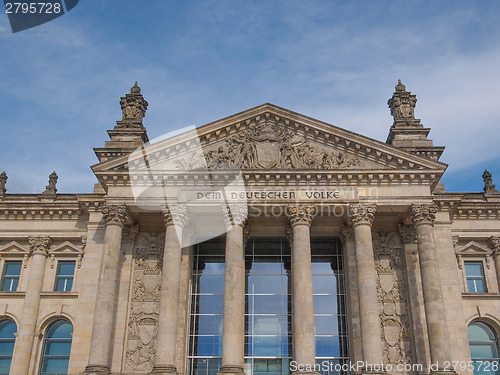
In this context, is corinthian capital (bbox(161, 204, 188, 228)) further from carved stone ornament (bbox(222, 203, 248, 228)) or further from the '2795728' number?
the '2795728' number

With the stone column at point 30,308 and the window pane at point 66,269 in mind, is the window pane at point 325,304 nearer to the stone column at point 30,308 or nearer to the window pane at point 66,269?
the window pane at point 66,269

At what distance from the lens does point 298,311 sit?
27.0 metres

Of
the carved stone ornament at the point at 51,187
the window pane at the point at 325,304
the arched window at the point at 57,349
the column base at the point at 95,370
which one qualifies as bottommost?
the column base at the point at 95,370

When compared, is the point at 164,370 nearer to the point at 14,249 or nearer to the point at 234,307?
the point at 234,307

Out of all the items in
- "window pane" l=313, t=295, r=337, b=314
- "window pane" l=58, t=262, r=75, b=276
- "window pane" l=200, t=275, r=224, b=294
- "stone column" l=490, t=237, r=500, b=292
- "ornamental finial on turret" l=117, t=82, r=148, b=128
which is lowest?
"window pane" l=313, t=295, r=337, b=314

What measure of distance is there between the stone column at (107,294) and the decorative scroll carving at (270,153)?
4312 mm

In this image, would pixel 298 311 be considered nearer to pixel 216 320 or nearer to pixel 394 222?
pixel 216 320

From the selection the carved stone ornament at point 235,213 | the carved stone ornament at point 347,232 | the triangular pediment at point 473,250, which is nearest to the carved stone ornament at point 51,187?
the carved stone ornament at point 235,213

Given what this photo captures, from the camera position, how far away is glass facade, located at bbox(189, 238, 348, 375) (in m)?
29.6

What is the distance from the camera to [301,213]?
28.9 metres

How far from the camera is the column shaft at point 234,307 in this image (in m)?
26.2

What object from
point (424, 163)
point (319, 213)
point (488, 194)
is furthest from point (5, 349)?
point (488, 194)

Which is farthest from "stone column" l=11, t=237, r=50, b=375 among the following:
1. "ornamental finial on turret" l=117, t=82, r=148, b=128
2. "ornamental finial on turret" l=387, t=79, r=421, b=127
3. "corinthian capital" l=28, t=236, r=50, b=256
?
"ornamental finial on turret" l=387, t=79, r=421, b=127

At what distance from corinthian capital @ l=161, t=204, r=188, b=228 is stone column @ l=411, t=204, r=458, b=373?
11.7m
